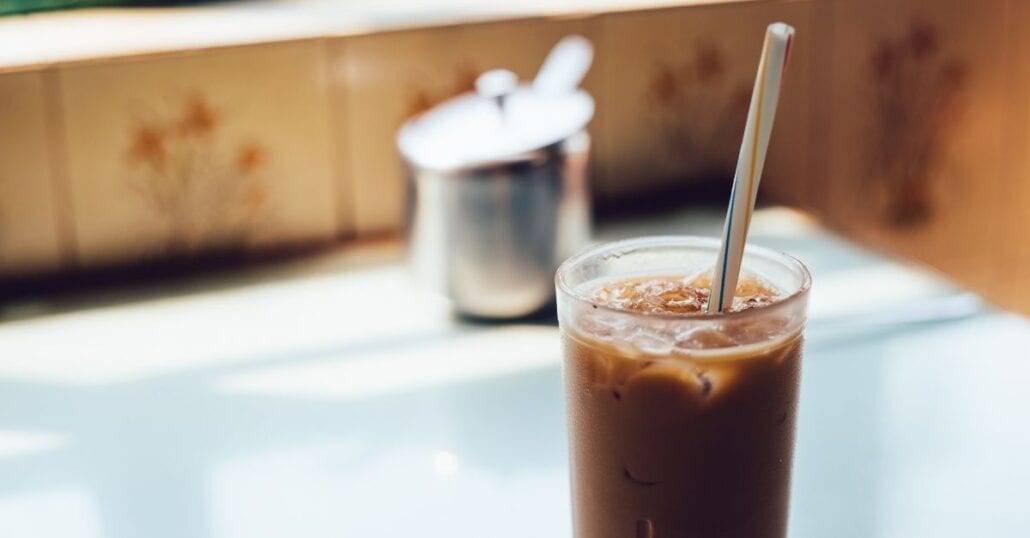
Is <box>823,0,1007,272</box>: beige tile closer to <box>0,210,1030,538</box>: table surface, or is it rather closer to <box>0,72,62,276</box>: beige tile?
<box>0,210,1030,538</box>: table surface

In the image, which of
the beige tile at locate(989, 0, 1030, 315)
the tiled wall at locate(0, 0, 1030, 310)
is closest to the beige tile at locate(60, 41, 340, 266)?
the tiled wall at locate(0, 0, 1030, 310)

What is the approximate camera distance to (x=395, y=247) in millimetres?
1479

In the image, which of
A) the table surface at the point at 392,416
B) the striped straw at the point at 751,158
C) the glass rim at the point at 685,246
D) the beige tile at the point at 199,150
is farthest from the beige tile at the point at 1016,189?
the striped straw at the point at 751,158

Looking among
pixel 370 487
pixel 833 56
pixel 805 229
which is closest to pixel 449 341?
pixel 370 487

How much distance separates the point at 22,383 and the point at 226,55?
42 cm

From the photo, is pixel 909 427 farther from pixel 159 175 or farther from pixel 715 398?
pixel 159 175

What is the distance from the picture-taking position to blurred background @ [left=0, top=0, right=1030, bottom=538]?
98 cm

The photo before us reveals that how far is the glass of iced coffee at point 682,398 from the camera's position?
2.39ft

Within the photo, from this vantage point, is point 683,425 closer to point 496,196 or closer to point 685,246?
point 685,246

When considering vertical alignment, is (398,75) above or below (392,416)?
above

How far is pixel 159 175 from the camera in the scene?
Result: 1393 millimetres

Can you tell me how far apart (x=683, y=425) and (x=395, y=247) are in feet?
2.58

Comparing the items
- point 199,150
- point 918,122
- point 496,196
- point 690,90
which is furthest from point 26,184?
point 918,122

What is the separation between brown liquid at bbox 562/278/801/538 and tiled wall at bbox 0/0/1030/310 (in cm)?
57
